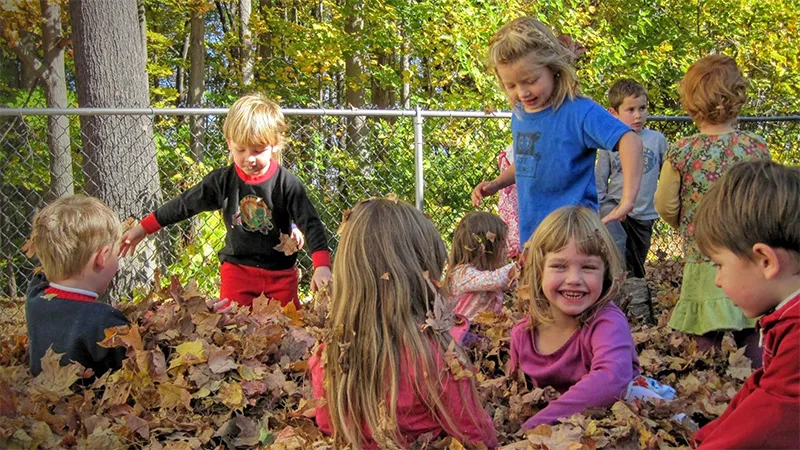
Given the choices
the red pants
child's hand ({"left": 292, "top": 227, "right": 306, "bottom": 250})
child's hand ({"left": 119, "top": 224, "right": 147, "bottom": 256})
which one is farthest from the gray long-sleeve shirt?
child's hand ({"left": 119, "top": 224, "right": 147, "bottom": 256})

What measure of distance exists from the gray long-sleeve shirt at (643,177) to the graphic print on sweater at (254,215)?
270 centimetres

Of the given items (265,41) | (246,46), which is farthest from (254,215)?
(246,46)

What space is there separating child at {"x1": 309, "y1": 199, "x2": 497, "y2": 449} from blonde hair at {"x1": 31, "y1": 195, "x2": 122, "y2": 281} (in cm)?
133

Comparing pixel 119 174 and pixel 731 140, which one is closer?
pixel 731 140

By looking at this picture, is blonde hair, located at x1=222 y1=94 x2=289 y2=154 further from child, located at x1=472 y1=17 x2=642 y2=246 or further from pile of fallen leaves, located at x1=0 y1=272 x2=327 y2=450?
child, located at x1=472 y1=17 x2=642 y2=246

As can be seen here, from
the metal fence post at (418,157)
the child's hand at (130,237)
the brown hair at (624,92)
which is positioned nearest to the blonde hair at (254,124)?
the child's hand at (130,237)

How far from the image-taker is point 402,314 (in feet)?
7.60

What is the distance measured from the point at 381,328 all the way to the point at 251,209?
92.6 inches

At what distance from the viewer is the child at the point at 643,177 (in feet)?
19.2

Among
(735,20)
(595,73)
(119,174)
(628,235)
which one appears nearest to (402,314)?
(628,235)

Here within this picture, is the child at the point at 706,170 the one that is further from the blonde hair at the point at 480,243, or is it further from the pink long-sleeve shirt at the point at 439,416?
the pink long-sleeve shirt at the point at 439,416

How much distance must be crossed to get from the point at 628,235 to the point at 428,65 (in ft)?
24.5

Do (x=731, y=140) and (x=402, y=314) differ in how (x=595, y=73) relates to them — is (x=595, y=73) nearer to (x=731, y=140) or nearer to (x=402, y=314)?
(x=731, y=140)

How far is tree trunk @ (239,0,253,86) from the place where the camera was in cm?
1842
